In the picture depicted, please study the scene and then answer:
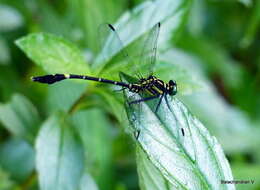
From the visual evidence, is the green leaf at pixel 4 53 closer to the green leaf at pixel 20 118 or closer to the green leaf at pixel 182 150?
the green leaf at pixel 20 118

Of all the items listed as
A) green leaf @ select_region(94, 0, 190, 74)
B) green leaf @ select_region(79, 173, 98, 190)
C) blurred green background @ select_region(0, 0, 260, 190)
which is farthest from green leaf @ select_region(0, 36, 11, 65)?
green leaf @ select_region(79, 173, 98, 190)

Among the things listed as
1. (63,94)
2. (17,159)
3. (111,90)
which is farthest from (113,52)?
(17,159)

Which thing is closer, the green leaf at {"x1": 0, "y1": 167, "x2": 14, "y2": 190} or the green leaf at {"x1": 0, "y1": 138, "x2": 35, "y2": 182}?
the green leaf at {"x1": 0, "y1": 167, "x2": 14, "y2": 190}

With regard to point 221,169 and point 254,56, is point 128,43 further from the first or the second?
point 254,56

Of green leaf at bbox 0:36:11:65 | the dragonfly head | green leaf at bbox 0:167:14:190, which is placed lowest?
green leaf at bbox 0:167:14:190

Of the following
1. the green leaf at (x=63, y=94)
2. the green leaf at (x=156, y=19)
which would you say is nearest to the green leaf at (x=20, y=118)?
the green leaf at (x=63, y=94)

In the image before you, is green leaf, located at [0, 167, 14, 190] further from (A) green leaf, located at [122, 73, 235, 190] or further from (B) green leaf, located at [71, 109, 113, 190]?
(A) green leaf, located at [122, 73, 235, 190]
